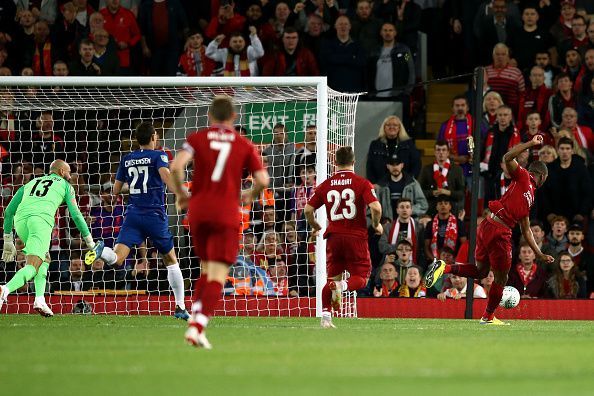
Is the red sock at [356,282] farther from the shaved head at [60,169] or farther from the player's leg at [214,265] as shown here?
the shaved head at [60,169]

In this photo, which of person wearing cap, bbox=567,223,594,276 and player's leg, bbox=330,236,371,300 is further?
person wearing cap, bbox=567,223,594,276

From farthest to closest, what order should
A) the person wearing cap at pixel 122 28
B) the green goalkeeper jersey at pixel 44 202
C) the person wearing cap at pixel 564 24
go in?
1. the person wearing cap at pixel 564 24
2. the person wearing cap at pixel 122 28
3. the green goalkeeper jersey at pixel 44 202

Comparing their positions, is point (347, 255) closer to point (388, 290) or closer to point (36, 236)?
point (36, 236)

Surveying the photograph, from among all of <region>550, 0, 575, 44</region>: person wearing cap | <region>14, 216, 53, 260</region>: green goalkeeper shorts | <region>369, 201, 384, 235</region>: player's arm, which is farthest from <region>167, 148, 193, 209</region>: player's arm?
<region>550, 0, 575, 44</region>: person wearing cap

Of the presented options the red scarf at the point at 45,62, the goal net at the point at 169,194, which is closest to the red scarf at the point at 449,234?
the goal net at the point at 169,194

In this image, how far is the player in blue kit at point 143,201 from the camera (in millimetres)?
13922

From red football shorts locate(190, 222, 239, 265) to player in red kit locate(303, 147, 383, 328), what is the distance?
3.48 m

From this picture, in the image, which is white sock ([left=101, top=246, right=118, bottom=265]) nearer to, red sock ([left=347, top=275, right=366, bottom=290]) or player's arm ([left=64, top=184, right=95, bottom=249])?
player's arm ([left=64, top=184, right=95, bottom=249])

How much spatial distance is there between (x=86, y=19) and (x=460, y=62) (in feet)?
22.5

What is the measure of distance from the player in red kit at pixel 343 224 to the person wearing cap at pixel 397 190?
5.65 m

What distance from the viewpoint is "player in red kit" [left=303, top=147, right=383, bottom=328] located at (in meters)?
13.0

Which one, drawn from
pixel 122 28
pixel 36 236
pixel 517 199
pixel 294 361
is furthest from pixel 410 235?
pixel 294 361

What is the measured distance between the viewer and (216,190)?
951cm

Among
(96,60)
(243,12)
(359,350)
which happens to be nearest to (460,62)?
(243,12)
